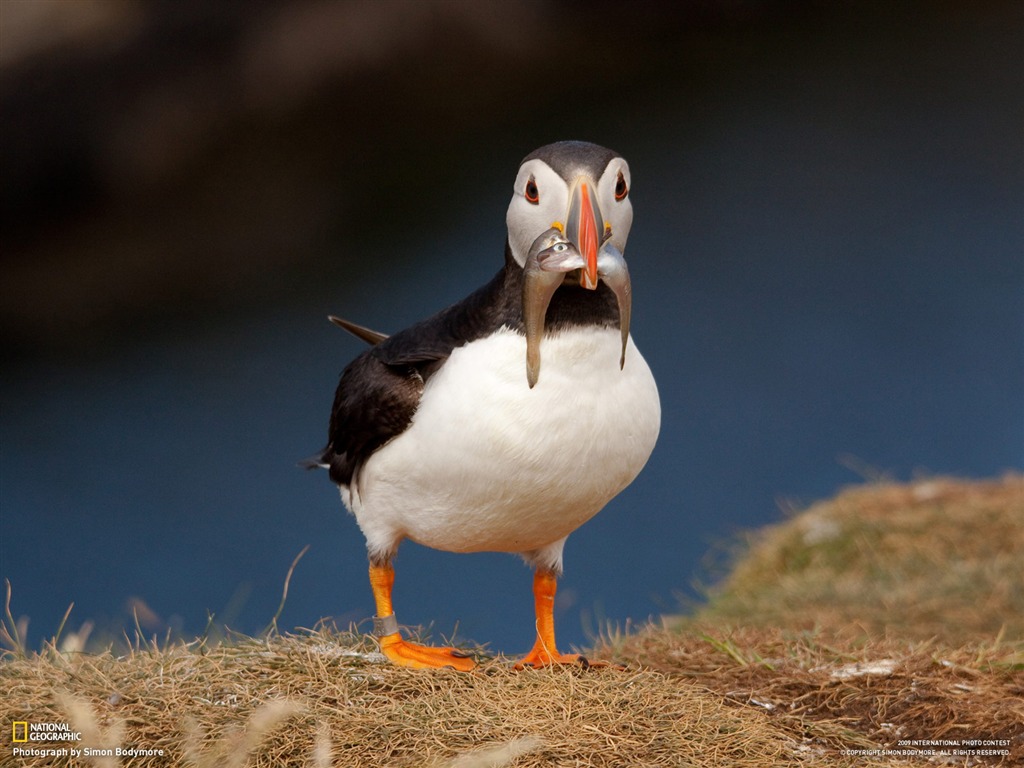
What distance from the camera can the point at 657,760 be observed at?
13.6 ft

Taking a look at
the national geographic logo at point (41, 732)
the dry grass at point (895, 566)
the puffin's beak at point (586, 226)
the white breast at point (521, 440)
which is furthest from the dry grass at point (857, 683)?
the national geographic logo at point (41, 732)

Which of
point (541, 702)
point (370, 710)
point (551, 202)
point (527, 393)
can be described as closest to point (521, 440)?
point (527, 393)

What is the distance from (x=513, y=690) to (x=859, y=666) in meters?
1.70

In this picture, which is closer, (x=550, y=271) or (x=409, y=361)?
(x=550, y=271)

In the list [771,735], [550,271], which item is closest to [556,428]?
[550,271]

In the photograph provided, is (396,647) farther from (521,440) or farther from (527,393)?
(527,393)

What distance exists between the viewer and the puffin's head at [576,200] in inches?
166

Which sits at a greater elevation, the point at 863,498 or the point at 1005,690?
the point at 863,498

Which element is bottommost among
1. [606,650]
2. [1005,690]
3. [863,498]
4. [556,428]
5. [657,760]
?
[657,760]

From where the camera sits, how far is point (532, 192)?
4.44m

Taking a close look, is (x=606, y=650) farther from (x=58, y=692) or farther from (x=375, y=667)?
(x=58, y=692)

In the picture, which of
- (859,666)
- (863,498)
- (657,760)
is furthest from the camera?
(863,498)

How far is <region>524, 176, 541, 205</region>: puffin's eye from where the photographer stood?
4.41 metres

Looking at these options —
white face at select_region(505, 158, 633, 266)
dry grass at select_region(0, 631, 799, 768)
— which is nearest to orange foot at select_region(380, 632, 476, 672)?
dry grass at select_region(0, 631, 799, 768)
